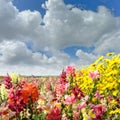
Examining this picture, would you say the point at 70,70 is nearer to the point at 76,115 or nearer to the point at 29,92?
the point at 76,115

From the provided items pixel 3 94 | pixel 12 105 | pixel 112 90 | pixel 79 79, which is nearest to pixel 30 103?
pixel 12 105

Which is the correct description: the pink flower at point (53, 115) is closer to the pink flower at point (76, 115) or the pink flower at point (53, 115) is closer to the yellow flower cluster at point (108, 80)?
the pink flower at point (76, 115)

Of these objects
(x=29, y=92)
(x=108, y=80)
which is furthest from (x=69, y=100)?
(x=108, y=80)

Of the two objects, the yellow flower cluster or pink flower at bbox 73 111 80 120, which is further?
the yellow flower cluster

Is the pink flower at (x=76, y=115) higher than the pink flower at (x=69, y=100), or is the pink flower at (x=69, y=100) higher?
the pink flower at (x=69, y=100)

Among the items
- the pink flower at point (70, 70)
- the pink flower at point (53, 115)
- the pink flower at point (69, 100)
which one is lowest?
the pink flower at point (53, 115)

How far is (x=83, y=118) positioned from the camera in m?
4.46

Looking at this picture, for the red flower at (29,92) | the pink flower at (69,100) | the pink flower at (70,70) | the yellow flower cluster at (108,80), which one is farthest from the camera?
the yellow flower cluster at (108,80)

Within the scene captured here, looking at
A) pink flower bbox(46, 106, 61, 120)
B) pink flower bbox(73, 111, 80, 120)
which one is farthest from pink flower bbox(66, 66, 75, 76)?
pink flower bbox(46, 106, 61, 120)

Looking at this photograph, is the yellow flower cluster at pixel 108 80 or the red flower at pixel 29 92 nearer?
the red flower at pixel 29 92

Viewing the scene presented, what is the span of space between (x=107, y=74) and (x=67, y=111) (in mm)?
5789

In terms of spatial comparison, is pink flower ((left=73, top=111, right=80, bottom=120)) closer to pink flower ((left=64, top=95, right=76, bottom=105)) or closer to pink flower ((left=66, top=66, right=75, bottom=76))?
pink flower ((left=64, top=95, right=76, bottom=105))

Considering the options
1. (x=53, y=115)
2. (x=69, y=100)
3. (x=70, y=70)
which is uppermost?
(x=70, y=70)

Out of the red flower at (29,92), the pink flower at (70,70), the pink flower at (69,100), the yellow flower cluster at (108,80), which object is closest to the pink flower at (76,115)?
the pink flower at (69,100)
